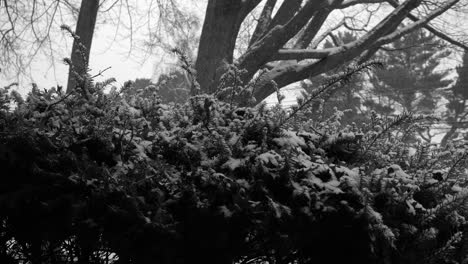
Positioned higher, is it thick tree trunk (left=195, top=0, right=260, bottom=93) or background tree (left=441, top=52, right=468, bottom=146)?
background tree (left=441, top=52, right=468, bottom=146)

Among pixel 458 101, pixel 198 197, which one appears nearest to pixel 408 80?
pixel 458 101

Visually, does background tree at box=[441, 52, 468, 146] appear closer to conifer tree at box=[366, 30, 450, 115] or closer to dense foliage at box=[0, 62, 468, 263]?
conifer tree at box=[366, 30, 450, 115]

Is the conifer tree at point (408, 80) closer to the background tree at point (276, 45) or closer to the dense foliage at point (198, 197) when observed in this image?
the background tree at point (276, 45)

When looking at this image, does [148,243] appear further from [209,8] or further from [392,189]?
[209,8]

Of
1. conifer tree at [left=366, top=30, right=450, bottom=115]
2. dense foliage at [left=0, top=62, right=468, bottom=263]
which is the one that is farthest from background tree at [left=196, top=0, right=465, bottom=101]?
conifer tree at [left=366, top=30, right=450, bottom=115]

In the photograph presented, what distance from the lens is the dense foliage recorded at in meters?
1.56

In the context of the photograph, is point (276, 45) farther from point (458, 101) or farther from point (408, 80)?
point (458, 101)

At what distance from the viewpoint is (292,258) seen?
183cm

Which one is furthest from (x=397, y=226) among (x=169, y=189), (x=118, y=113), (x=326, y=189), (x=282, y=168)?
(x=118, y=113)

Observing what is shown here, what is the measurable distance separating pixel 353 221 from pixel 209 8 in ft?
17.8

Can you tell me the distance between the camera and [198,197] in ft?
5.35

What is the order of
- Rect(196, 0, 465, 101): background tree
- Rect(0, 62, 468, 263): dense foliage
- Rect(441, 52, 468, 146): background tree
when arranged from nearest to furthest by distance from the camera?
1. Rect(0, 62, 468, 263): dense foliage
2. Rect(196, 0, 465, 101): background tree
3. Rect(441, 52, 468, 146): background tree

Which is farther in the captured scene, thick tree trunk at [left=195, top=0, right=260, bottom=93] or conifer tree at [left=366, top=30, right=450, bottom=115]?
conifer tree at [left=366, top=30, right=450, bottom=115]

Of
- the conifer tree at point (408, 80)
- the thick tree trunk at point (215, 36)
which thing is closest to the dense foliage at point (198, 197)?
the thick tree trunk at point (215, 36)
